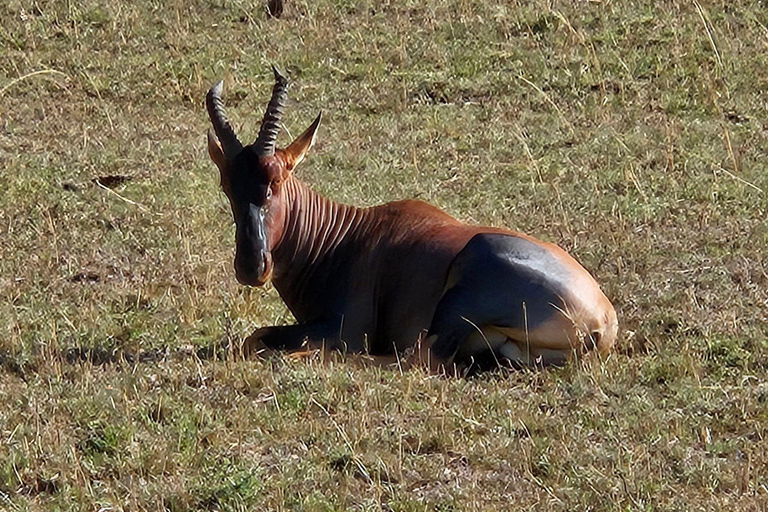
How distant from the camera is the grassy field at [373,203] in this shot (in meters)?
7.57

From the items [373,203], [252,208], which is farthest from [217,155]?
[373,203]

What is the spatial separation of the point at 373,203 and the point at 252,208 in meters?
3.78

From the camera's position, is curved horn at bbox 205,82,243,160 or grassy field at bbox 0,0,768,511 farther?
curved horn at bbox 205,82,243,160

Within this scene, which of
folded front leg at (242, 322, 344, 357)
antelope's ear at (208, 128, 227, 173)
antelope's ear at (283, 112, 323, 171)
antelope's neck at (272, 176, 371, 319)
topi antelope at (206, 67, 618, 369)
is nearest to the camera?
topi antelope at (206, 67, 618, 369)

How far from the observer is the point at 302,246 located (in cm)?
1048

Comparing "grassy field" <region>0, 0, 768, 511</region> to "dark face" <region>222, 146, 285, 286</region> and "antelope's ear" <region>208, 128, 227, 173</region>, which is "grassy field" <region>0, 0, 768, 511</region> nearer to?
"dark face" <region>222, 146, 285, 286</region>

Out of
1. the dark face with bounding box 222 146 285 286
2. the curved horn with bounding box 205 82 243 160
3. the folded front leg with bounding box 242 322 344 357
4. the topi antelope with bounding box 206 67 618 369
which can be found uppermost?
the curved horn with bounding box 205 82 243 160

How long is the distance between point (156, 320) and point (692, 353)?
149 inches

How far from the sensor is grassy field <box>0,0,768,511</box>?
7570 millimetres

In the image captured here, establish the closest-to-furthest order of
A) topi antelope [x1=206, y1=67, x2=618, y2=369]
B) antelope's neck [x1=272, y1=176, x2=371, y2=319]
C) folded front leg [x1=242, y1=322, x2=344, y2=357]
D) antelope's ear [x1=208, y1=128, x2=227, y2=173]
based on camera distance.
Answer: topi antelope [x1=206, y1=67, x2=618, y2=369] → folded front leg [x1=242, y1=322, x2=344, y2=357] → antelope's ear [x1=208, y1=128, x2=227, y2=173] → antelope's neck [x1=272, y1=176, x2=371, y2=319]

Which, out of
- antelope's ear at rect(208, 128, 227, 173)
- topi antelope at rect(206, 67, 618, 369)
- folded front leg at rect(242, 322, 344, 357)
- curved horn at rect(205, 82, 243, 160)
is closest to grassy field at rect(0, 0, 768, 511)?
folded front leg at rect(242, 322, 344, 357)

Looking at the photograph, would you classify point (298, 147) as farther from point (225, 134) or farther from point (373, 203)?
point (373, 203)

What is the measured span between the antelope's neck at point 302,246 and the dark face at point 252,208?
1.31 feet

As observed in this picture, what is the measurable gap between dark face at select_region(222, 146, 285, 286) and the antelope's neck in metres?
0.40
